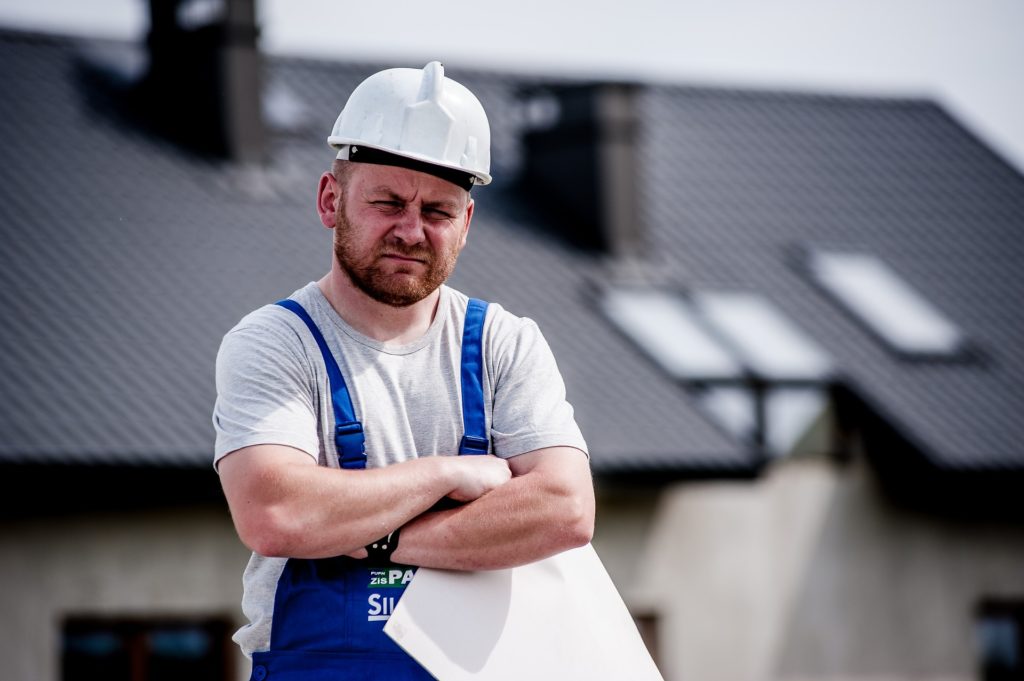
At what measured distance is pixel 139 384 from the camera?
14.7m

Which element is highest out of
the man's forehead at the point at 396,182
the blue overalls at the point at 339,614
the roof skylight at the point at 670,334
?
the roof skylight at the point at 670,334

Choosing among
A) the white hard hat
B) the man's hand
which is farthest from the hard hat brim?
the man's hand

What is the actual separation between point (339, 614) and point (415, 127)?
3.20 ft

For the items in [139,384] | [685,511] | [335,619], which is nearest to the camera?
[335,619]

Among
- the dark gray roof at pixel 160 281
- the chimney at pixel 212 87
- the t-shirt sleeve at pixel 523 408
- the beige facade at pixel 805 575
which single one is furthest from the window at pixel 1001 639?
the t-shirt sleeve at pixel 523 408

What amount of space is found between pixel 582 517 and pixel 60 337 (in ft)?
39.3

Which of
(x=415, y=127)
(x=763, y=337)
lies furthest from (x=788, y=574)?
(x=415, y=127)

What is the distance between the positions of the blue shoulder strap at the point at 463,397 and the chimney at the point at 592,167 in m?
14.8

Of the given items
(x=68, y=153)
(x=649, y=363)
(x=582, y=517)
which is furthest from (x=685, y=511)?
(x=582, y=517)

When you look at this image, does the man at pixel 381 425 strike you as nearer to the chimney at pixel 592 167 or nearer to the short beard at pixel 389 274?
the short beard at pixel 389 274

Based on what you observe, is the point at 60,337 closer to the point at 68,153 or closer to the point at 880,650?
the point at 68,153

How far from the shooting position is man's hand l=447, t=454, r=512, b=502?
3.64 meters

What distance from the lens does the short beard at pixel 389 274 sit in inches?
145

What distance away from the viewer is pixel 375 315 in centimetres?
373
